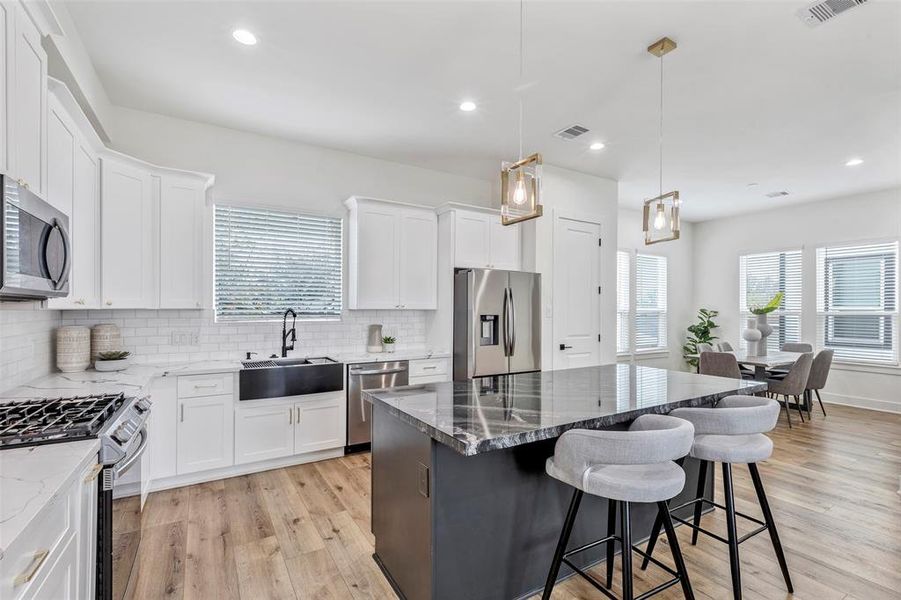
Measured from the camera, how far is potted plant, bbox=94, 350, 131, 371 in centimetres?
303

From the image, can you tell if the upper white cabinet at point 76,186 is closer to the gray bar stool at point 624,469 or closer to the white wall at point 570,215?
the gray bar stool at point 624,469

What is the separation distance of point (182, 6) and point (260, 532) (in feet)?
9.91

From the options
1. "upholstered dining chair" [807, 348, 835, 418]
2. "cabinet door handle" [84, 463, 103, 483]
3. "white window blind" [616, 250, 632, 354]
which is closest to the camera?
"cabinet door handle" [84, 463, 103, 483]

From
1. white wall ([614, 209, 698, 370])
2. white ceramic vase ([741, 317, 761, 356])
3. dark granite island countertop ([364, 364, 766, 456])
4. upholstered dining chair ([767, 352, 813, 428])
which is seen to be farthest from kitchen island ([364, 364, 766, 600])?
white wall ([614, 209, 698, 370])

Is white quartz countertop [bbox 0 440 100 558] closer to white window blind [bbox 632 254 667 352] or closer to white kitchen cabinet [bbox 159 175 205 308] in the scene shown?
white kitchen cabinet [bbox 159 175 205 308]

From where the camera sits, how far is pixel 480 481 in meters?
1.92

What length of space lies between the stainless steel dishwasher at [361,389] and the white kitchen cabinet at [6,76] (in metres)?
2.70

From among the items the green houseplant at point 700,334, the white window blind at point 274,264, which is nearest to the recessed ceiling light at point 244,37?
the white window blind at point 274,264

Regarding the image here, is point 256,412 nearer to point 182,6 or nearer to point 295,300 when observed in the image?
point 295,300

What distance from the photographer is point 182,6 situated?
2.38 metres

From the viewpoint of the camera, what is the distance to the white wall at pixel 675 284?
723 centimetres

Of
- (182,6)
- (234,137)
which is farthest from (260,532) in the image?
(234,137)

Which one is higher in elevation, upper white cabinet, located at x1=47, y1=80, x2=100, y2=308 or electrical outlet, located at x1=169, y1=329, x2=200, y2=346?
upper white cabinet, located at x1=47, y1=80, x2=100, y2=308

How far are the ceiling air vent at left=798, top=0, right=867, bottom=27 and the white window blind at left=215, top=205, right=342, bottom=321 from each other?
3821mm
